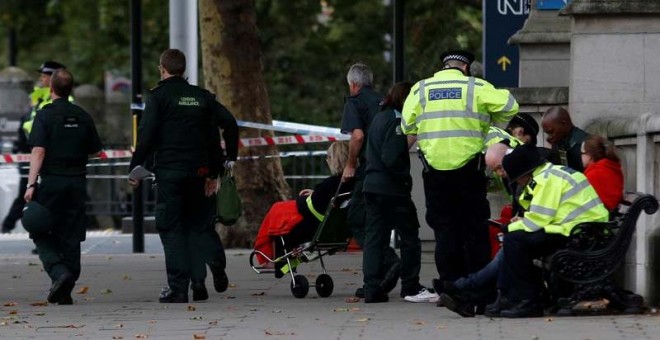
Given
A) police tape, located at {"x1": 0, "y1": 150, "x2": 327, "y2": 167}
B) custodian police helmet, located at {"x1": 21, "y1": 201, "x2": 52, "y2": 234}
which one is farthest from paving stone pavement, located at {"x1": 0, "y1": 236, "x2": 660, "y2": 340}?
police tape, located at {"x1": 0, "y1": 150, "x2": 327, "y2": 167}

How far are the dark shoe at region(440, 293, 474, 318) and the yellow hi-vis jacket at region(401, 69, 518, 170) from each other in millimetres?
1021

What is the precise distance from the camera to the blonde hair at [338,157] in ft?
46.1

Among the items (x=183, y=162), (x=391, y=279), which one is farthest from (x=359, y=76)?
(x=391, y=279)

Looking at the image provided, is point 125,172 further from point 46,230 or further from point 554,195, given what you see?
point 554,195

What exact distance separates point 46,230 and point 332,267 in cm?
390

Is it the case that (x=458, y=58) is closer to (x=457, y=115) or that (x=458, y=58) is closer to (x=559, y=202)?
(x=457, y=115)

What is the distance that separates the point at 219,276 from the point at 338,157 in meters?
1.27

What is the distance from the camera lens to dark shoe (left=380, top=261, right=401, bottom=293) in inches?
524

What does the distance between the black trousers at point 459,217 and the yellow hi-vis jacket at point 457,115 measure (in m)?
0.09

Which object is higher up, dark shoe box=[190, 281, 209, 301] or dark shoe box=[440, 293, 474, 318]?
dark shoe box=[440, 293, 474, 318]

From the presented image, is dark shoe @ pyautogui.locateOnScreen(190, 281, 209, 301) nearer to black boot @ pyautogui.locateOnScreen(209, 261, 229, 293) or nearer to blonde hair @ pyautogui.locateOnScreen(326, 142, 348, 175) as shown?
black boot @ pyautogui.locateOnScreen(209, 261, 229, 293)

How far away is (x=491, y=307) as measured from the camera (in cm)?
1163

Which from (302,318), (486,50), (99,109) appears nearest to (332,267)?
(486,50)

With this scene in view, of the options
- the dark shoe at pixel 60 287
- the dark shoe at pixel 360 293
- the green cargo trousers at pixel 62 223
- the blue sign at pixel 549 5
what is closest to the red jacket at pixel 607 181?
the dark shoe at pixel 360 293
